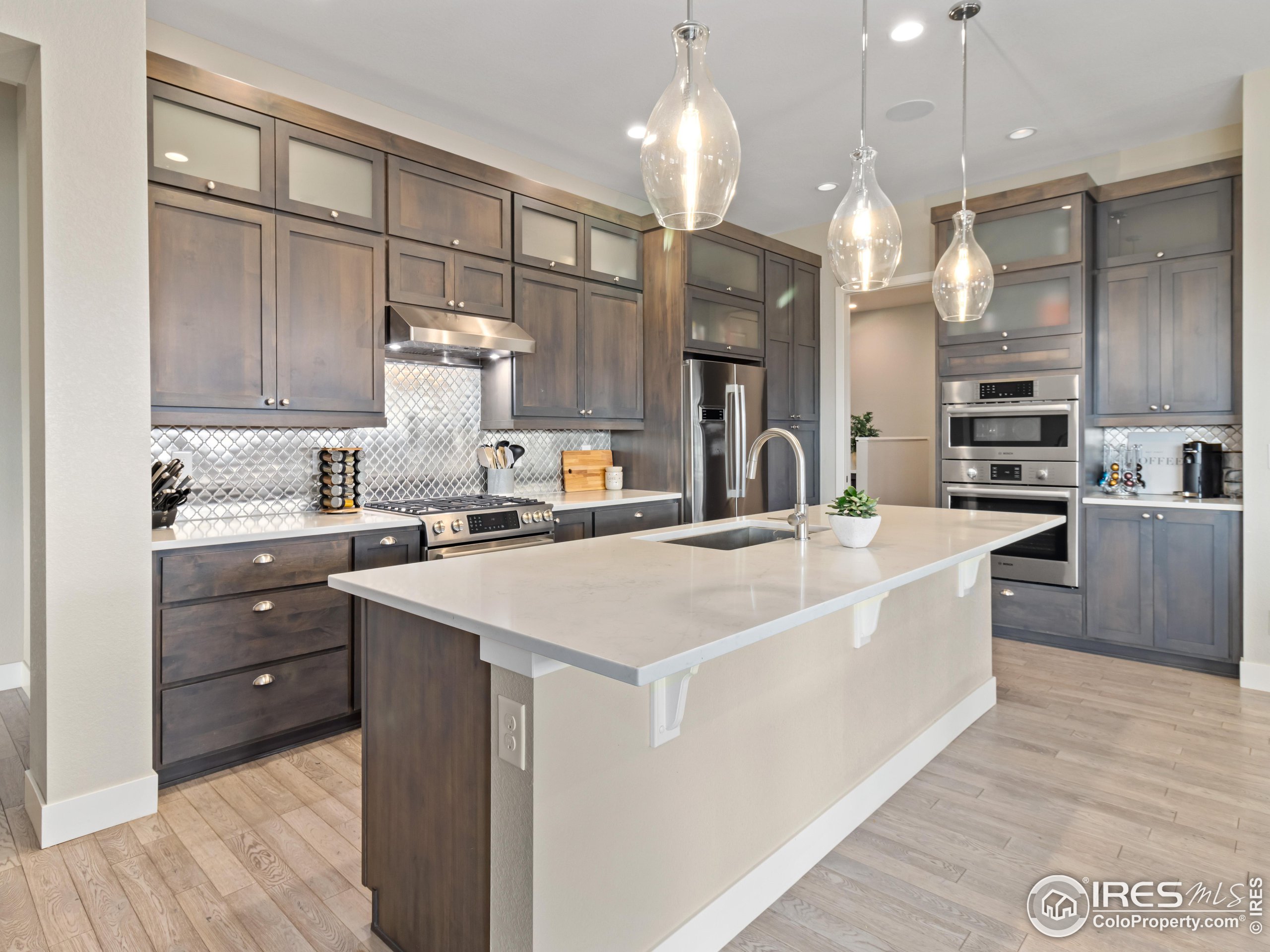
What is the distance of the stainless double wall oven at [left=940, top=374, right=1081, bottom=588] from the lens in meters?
4.06

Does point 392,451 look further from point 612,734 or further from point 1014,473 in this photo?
point 1014,473

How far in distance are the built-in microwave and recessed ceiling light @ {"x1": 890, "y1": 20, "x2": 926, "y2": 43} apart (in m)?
2.09

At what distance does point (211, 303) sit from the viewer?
2.75 m

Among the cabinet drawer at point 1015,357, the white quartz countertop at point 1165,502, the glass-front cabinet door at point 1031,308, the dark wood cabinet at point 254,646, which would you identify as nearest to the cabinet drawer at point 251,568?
the dark wood cabinet at point 254,646

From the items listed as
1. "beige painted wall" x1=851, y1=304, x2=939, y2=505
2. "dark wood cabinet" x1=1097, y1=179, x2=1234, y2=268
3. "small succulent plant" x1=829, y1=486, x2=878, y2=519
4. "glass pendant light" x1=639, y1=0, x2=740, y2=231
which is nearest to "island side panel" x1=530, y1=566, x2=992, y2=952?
"small succulent plant" x1=829, y1=486, x2=878, y2=519

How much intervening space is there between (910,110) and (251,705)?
3.91 meters

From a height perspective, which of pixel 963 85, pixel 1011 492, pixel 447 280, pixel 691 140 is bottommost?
pixel 1011 492

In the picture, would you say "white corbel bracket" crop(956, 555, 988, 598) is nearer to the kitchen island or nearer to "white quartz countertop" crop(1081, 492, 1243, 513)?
the kitchen island

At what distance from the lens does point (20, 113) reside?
3.05 metres

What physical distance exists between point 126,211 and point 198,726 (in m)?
1.71

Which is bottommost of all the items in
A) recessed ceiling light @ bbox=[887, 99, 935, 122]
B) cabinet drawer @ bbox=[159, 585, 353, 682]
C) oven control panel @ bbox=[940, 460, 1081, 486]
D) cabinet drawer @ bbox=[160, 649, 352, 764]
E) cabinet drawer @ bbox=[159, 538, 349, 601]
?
cabinet drawer @ bbox=[160, 649, 352, 764]

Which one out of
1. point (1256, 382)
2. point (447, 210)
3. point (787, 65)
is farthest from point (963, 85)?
point (447, 210)

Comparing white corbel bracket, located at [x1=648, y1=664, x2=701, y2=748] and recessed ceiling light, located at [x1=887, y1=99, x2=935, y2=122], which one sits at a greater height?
recessed ceiling light, located at [x1=887, y1=99, x2=935, y2=122]

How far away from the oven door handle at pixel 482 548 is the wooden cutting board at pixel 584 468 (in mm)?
986
